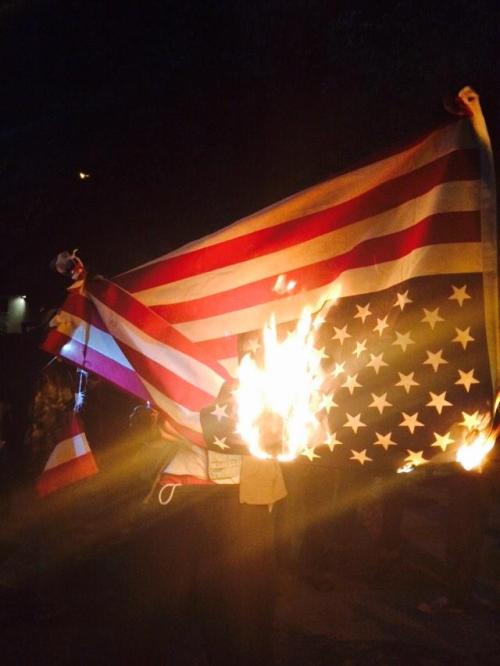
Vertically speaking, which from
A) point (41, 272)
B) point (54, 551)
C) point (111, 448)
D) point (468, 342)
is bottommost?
point (54, 551)

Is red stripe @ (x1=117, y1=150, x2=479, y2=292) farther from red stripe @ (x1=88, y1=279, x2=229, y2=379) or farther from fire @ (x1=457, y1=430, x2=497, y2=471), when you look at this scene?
fire @ (x1=457, y1=430, x2=497, y2=471)

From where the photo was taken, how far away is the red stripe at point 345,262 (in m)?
2.29

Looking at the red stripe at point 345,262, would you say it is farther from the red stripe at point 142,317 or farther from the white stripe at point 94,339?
the white stripe at point 94,339

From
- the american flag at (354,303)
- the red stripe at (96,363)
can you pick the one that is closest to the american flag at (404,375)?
the american flag at (354,303)

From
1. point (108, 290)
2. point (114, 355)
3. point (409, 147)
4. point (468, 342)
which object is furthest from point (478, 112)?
point (114, 355)

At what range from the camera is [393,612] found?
4969 millimetres

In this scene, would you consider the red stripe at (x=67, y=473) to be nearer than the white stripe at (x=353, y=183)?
No

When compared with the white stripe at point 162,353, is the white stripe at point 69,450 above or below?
below

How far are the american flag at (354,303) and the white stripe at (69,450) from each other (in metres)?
0.42

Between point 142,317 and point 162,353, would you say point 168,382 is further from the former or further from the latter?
point 142,317

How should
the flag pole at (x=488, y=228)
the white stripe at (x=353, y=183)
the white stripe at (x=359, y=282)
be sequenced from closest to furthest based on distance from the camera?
the flag pole at (x=488, y=228), the white stripe at (x=359, y=282), the white stripe at (x=353, y=183)

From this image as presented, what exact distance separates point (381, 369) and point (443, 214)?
70 centimetres

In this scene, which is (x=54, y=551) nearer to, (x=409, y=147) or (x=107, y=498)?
(x=107, y=498)

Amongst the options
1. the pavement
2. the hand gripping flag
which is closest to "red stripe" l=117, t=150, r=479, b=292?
the hand gripping flag
